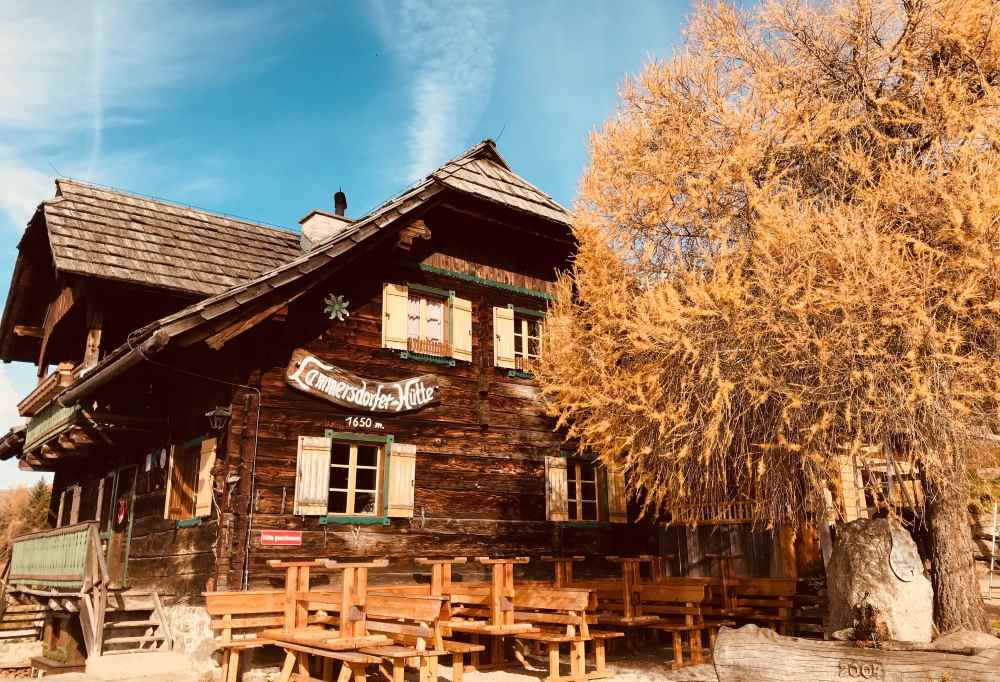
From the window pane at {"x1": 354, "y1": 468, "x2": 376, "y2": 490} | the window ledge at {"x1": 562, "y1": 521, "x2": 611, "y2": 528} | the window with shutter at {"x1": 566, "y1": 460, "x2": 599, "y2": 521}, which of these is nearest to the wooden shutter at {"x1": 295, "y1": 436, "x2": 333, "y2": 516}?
the window pane at {"x1": 354, "y1": 468, "x2": 376, "y2": 490}

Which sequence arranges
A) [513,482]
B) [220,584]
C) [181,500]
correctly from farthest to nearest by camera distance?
[513,482] < [181,500] < [220,584]

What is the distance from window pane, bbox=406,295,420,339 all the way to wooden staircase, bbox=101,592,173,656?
5.29 m

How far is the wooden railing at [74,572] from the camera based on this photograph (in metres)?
10.4

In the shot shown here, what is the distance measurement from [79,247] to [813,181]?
1069cm

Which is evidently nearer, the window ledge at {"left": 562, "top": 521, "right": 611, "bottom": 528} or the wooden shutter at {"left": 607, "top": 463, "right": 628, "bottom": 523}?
the window ledge at {"left": 562, "top": 521, "right": 611, "bottom": 528}

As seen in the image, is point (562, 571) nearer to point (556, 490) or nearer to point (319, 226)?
point (556, 490)

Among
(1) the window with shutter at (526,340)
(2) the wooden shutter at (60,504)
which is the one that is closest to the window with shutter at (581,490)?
(1) the window with shutter at (526,340)

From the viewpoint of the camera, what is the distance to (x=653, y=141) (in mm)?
11133

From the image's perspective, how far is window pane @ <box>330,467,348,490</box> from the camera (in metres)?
11.7

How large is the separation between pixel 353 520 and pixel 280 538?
3.44 ft

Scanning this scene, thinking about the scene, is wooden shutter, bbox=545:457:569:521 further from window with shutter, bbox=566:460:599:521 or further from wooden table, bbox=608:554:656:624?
wooden table, bbox=608:554:656:624

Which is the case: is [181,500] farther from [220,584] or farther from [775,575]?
[775,575]

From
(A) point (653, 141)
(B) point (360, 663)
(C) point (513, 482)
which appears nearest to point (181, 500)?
(C) point (513, 482)

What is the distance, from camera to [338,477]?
11.7m
